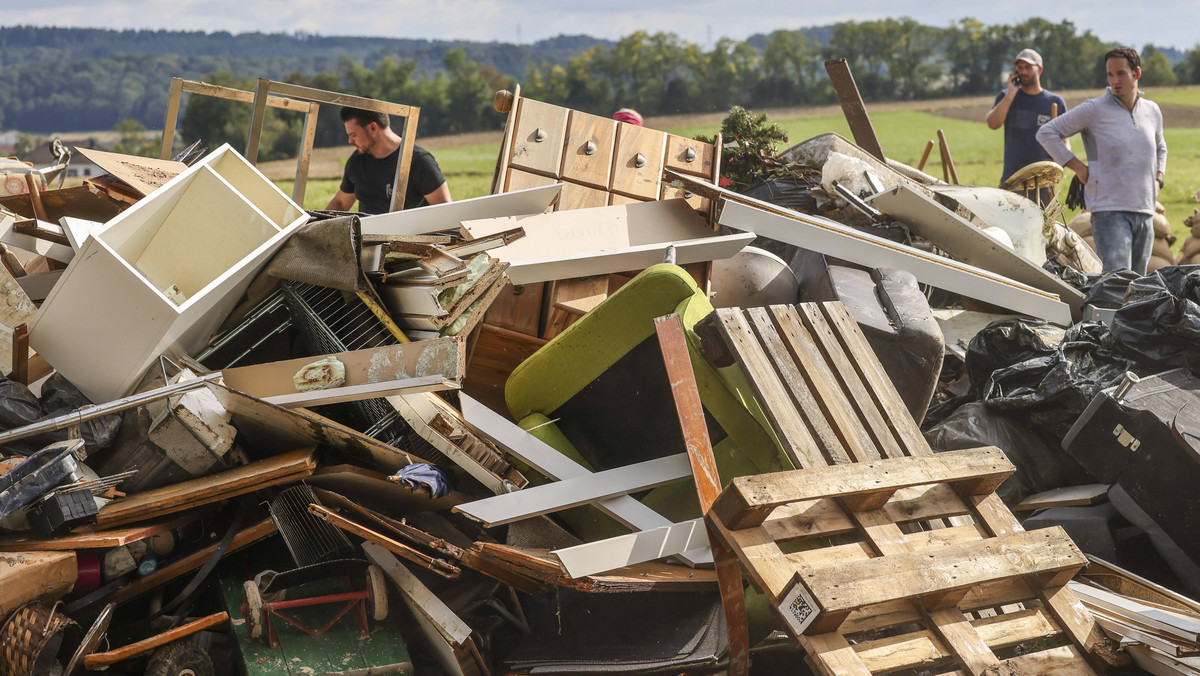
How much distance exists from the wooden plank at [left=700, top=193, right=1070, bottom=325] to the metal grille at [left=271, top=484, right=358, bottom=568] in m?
2.21

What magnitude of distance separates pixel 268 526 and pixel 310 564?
8.1 inches

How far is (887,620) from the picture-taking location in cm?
238

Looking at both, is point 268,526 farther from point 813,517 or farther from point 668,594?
point 813,517

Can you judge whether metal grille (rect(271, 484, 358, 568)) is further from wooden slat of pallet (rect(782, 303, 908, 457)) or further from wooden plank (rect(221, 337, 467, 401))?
wooden slat of pallet (rect(782, 303, 908, 457))

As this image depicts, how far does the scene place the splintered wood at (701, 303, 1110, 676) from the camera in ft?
7.45

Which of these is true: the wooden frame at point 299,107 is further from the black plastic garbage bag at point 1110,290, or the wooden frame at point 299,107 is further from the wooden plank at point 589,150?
the black plastic garbage bag at point 1110,290

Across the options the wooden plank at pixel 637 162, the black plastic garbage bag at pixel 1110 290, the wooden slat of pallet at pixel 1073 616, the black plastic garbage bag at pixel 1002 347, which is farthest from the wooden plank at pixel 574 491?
the black plastic garbage bag at pixel 1110 290

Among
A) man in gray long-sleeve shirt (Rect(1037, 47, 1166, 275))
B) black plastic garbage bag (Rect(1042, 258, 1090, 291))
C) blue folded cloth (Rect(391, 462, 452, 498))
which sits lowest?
blue folded cloth (Rect(391, 462, 452, 498))

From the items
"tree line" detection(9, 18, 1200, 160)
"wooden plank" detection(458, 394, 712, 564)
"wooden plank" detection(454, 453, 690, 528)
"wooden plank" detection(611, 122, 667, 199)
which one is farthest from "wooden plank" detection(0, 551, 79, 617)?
"tree line" detection(9, 18, 1200, 160)

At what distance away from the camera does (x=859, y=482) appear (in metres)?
2.57

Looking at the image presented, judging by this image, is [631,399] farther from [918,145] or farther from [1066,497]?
A: [918,145]

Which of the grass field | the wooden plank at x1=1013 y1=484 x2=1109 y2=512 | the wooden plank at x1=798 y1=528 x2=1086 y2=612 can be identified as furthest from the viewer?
the grass field

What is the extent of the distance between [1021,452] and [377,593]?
97.7 inches

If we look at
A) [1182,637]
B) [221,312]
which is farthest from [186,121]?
[1182,637]
